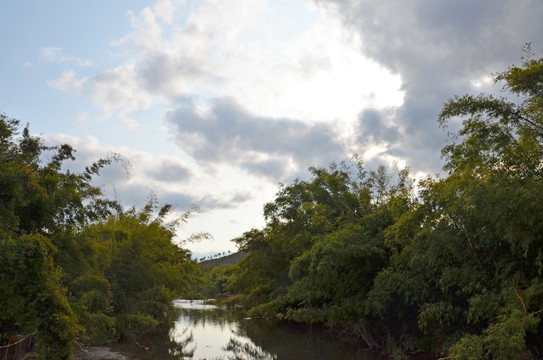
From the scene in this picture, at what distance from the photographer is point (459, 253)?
571 inches

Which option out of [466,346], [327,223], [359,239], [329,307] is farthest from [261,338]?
[466,346]

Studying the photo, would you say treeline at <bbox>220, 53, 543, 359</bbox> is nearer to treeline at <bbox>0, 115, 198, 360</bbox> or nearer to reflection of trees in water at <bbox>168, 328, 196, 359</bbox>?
reflection of trees in water at <bbox>168, 328, 196, 359</bbox>

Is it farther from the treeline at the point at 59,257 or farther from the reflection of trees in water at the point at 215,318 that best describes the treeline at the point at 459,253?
the reflection of trees in water at the point at 215,318

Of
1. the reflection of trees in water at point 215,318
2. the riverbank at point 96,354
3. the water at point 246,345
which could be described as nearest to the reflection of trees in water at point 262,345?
the water at point 246,345

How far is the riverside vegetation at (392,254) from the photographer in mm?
10867

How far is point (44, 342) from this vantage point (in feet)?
35.9

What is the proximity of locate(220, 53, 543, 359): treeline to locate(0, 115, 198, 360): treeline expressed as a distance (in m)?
9.88

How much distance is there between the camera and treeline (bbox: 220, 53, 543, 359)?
36.7 feet

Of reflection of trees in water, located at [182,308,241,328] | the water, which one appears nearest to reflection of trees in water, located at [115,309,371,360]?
the water

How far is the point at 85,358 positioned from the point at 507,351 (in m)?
17.0

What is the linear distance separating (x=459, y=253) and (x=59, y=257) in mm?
13655

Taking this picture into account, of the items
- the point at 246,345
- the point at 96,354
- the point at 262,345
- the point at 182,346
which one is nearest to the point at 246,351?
the point at 246,345

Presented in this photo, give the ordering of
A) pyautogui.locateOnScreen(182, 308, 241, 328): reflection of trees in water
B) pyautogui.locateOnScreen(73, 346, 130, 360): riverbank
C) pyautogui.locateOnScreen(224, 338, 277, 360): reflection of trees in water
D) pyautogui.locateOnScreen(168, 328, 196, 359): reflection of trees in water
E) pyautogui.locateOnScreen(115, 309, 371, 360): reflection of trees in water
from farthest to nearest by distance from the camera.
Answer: pyautogui.locateOnScreen(182, 308, 241, 328): reflection of trees in water → pyautogui.locateOnScreen(168, 328, 196, 359): reflection of trees in water → pyautogui.locateOnScreen(224, 338, 277, 360): reflection of trees in water → pyautogui.locateOnScreen(115, 309, 371, 360): reflection of trees in water → pyautogui.locateOnScreen(73, 346, 130, 360): riverbank

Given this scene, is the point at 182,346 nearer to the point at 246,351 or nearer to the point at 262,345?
the point at 246,351
